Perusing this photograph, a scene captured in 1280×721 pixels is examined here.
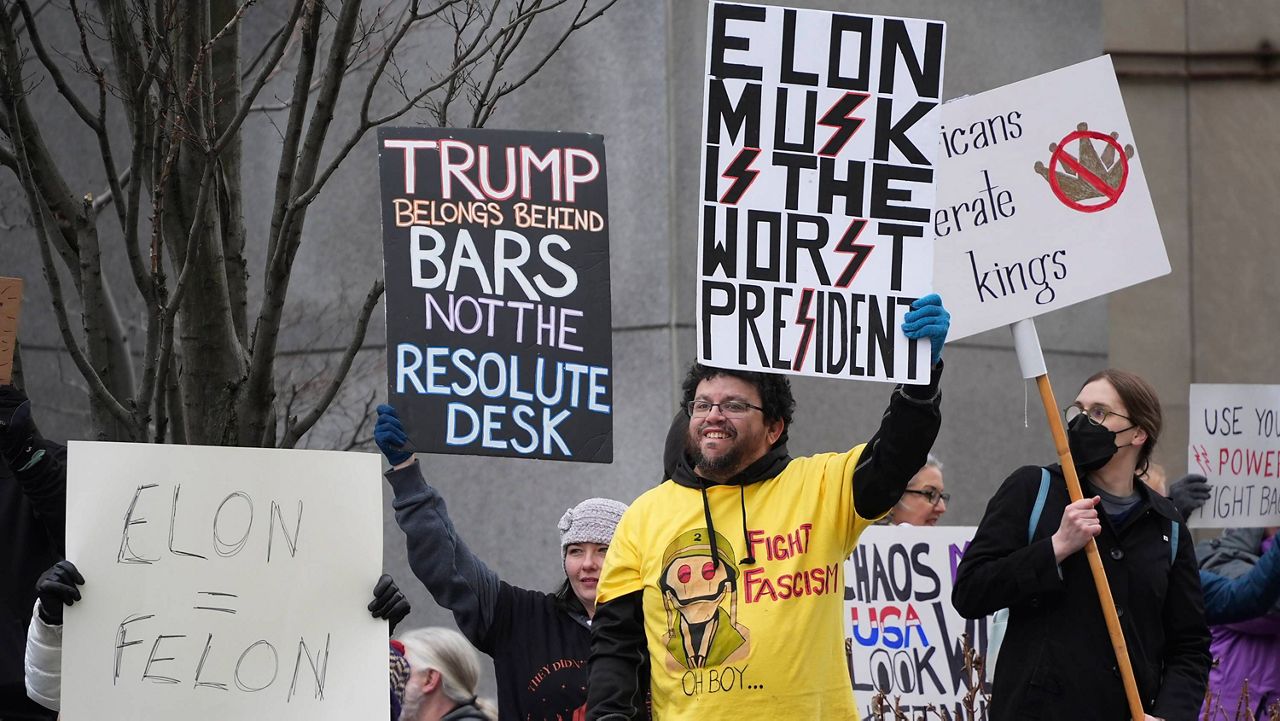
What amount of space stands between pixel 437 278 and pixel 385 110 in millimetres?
4577

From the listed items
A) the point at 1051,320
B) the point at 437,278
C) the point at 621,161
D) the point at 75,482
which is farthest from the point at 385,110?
the point at 75,482

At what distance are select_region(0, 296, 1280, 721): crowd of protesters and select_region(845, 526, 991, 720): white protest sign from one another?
1.63 metres

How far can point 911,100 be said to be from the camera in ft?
13.7

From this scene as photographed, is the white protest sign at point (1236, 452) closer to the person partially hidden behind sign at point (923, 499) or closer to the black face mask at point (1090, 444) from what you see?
the person partially hidden behind sign at point (923, 499)

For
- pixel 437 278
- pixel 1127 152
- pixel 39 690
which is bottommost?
pixel 39 690

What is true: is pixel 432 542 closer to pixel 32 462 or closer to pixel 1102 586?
pixel 32 462

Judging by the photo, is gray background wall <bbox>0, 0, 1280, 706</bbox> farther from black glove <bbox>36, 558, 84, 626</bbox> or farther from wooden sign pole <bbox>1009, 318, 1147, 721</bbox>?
black glove <bbox>36, 558, 84, 626</bbox>

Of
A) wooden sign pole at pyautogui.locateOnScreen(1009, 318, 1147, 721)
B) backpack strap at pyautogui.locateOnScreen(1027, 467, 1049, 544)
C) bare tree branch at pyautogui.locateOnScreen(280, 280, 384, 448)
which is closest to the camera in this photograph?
wooden sign pole at pyautogui.locateOnScreen(1009, 318, 1147, 721)

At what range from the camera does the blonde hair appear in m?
5.17

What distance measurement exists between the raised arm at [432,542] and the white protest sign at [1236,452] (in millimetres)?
3004

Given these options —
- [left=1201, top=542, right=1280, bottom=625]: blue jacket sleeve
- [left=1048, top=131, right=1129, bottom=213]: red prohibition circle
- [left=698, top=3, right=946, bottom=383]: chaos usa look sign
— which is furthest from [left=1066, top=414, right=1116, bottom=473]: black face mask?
[left=1201, top=542, right=1280, bottom=625]: blue jacket sleeve

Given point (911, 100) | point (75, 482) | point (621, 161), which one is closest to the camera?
point (75, 482)

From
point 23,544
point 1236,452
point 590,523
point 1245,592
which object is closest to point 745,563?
point 590,523

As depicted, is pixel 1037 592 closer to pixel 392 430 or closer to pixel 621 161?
pixel 392 430
